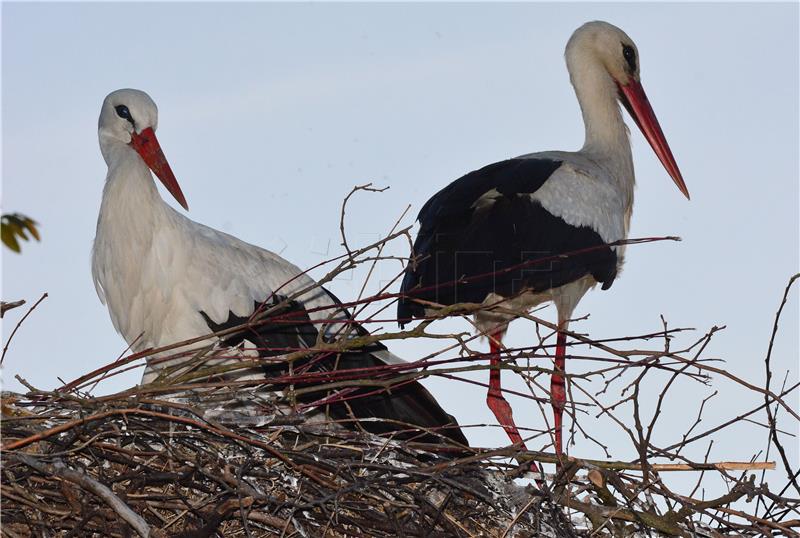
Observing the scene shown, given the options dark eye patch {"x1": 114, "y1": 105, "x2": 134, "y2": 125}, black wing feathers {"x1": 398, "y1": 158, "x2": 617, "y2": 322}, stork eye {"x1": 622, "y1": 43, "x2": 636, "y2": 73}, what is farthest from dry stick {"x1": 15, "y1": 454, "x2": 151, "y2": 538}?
stork eye {"x1": 622, "y1": 43, "x2": 636, "y2": 73}

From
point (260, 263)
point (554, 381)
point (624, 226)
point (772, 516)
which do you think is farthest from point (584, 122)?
point (772, 516)

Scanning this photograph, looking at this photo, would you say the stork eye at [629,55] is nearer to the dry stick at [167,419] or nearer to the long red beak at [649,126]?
the long red beak at [649,126]

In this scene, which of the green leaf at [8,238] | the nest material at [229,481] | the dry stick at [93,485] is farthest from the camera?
the nest material at [229,481]

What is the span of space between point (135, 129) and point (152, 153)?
0.40ft

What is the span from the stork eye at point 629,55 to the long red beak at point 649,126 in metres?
0.07

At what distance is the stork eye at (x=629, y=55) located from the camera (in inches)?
258

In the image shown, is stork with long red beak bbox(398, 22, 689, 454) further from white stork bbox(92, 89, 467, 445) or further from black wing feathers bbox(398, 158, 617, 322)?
white stork bbox(92, 89, 467, 445)

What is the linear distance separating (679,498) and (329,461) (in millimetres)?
1003

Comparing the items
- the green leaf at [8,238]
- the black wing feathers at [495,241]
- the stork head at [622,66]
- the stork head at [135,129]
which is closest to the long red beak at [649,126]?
the stork head at [622,66]

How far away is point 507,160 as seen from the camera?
5758 millimetres

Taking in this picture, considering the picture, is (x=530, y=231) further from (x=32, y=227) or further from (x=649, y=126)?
(x=32, y=227)

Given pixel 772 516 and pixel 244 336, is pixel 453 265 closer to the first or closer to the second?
pixel 244 336

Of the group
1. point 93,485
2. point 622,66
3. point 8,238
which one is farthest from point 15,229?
point 622,66

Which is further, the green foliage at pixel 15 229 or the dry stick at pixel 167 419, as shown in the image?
the dry stick at pixel 167 419
